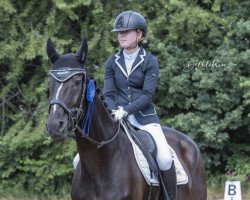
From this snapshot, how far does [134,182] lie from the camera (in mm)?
4680

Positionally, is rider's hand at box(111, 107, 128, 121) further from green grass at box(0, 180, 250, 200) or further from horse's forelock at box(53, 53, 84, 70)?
green grass at box(0, 180, 250, 200)

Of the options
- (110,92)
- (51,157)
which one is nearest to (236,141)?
(51,157)

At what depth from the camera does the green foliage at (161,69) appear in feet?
29.6

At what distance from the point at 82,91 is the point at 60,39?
492 cm

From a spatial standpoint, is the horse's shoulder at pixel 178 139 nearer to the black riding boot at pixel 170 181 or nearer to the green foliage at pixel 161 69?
the black riding boot at pixel 170 181

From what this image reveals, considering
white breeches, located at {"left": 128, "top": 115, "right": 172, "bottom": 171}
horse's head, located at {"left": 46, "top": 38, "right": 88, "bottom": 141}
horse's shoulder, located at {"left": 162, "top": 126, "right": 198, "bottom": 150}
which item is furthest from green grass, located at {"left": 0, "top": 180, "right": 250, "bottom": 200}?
horse's head, located at {"left": 46, "top": 38, "right": 88, "bottom": 141}

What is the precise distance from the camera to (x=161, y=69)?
930 centimetres

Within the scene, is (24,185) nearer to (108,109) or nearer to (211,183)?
(211,183)

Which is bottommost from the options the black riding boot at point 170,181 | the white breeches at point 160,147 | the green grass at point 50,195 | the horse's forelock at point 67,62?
the green grass at point 50,195

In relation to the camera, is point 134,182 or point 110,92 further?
point 110,92

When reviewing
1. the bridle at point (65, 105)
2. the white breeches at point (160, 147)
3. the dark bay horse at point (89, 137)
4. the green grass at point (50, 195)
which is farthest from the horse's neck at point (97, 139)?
the green grass at point (50, 195)

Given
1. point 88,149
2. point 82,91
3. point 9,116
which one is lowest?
point 9,116

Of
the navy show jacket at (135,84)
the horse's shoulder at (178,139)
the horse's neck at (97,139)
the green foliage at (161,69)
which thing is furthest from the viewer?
the green foliage at (161,69)

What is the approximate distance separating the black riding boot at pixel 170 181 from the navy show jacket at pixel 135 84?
49 cm
